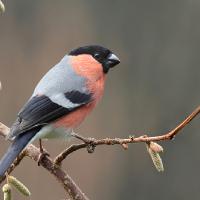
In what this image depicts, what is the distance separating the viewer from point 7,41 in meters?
6.48

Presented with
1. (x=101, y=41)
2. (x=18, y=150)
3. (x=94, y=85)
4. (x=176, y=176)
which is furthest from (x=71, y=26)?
(x=18, y=150)

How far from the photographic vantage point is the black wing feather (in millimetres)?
2564

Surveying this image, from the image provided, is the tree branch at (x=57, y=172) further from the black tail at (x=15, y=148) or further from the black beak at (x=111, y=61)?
the black beak at (x=111, y=61)

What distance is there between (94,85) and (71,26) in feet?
12.8

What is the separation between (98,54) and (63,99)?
0.29 metres

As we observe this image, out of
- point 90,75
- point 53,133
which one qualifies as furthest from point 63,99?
point 90,75

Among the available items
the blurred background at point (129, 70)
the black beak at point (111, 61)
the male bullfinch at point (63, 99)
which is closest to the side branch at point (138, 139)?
the male bullfinch at point (63, 99)

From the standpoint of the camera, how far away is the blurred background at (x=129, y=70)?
6125mm

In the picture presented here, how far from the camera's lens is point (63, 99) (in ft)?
9.00

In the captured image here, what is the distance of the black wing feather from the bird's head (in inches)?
8.2

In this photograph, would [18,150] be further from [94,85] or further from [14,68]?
[14,68]

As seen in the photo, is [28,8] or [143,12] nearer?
[28,8]

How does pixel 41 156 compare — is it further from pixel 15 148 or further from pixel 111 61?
pixel 111 61

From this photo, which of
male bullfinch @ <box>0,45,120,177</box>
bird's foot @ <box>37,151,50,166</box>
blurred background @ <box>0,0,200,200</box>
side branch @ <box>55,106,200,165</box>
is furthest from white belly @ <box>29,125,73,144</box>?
blurred background @ <box>0,0,200,200</box>
